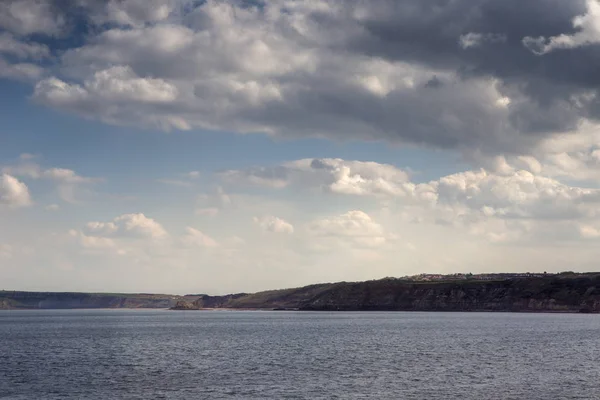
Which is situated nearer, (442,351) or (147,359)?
(147,359)

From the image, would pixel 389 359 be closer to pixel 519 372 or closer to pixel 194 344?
pixel 519 372

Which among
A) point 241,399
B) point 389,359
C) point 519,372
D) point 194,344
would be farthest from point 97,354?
point 519,372

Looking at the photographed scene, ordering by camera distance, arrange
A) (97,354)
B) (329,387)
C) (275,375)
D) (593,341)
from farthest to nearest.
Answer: (593,341) < (97,354) < (275,375) < (329,387)

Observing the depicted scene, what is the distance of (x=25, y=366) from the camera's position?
9688cm

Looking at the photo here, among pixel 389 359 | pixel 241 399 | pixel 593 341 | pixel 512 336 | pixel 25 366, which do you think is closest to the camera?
pixel 241 399

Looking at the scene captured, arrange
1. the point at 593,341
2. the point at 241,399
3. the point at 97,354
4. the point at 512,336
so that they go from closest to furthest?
the point at 241,399 → the point at 97,354 → the point at 593,341 → the point at 512,336

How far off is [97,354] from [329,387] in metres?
56.7

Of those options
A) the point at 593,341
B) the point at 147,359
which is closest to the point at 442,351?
the point at 593,341

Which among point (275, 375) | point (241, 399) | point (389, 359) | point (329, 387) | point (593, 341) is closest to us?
point (241, 399)

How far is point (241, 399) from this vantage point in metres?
66.2

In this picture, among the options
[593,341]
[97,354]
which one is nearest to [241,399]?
[97,354]

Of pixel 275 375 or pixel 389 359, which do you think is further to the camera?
pixel 389 359

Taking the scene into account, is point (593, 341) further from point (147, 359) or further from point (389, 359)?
point (147, 359)

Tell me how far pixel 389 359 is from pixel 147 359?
3779 centimetres
